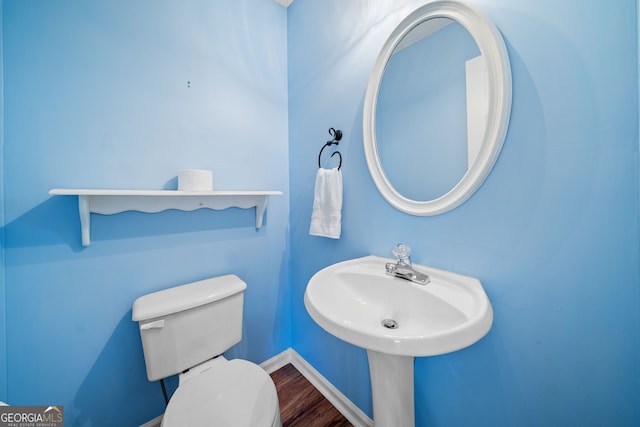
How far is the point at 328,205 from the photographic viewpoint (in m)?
1.15

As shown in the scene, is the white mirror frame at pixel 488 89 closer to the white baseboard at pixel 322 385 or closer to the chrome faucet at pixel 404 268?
the chrome faucet at pixel 404 268

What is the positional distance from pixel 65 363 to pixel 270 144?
4.60 ft

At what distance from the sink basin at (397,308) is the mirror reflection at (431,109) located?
1.12ft

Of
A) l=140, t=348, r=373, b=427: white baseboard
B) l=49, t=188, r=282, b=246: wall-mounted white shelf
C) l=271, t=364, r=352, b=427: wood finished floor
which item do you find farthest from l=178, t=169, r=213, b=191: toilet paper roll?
l=271, t=364, r=352, b=427: wood finished floor

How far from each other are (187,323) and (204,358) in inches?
8.2

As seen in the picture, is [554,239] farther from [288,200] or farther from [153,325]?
[153,325]

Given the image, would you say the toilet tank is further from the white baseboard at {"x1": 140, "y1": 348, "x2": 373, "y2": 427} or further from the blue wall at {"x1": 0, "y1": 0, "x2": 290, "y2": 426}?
the white baseboard at {"x1": 140, "y1": 348, "x2": 373, "y2": 427}

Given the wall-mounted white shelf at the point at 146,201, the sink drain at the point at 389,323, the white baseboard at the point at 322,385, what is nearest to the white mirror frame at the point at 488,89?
the sink drain at the point at 389,323

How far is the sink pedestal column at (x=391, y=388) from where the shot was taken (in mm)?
685

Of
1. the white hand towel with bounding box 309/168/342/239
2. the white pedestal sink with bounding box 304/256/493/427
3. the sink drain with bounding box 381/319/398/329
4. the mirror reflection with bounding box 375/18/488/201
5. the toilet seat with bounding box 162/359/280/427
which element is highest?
the mirror reflection with bounding box 375/18/488/201

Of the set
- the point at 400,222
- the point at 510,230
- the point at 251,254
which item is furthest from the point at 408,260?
the point at 251,254

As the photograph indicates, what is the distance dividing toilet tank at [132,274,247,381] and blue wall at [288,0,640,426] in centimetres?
89

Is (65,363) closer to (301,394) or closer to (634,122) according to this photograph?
(301,394)

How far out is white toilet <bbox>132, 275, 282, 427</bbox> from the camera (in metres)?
0.73
